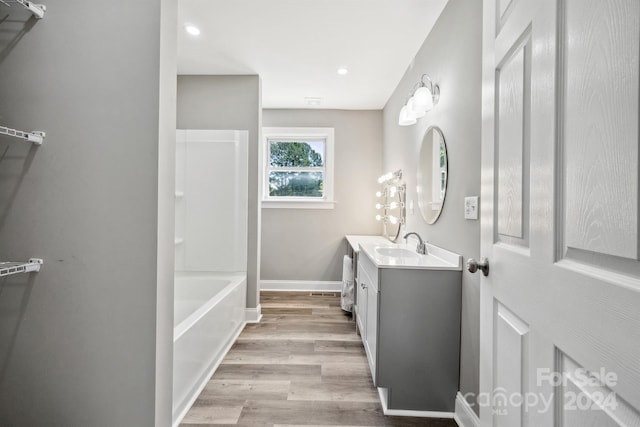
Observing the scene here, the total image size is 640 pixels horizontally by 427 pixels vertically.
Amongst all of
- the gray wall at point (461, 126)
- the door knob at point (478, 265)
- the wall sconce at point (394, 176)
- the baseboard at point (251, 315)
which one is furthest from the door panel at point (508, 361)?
the baseboard at point (251, 315)

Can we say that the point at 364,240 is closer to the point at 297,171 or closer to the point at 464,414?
the point at 297,171

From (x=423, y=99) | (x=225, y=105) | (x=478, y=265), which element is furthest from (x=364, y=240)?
(x=478, y=265)

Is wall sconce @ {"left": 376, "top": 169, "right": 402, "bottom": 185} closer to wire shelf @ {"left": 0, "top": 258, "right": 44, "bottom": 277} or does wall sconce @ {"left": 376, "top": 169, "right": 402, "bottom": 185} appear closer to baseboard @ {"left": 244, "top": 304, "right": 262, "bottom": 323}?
baseboard @ {"left": 244, "top": 304, "right": 262, "bottom": 323}

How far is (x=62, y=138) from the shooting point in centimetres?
109

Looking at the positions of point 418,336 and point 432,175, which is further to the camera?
point 432,175

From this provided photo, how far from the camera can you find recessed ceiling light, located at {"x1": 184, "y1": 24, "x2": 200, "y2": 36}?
2275 millimetres

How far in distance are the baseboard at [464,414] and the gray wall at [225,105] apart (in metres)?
2.33

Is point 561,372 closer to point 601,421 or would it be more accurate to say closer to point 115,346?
point 601,421

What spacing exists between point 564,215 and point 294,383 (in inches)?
74.9

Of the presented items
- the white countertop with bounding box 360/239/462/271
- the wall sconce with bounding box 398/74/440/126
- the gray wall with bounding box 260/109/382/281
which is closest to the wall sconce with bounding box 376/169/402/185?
the gray wall with bounding box 260/109/382/281

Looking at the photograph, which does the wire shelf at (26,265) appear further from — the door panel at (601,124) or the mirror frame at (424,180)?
the mirror frame at (424,180)

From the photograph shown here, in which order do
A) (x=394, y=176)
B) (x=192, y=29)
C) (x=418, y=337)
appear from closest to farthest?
(x=418, y=337), (x=192, y=29), (x=394, y=176)

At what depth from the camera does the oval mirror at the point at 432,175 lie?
2021 millimetres

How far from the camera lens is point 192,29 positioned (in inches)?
91.0
